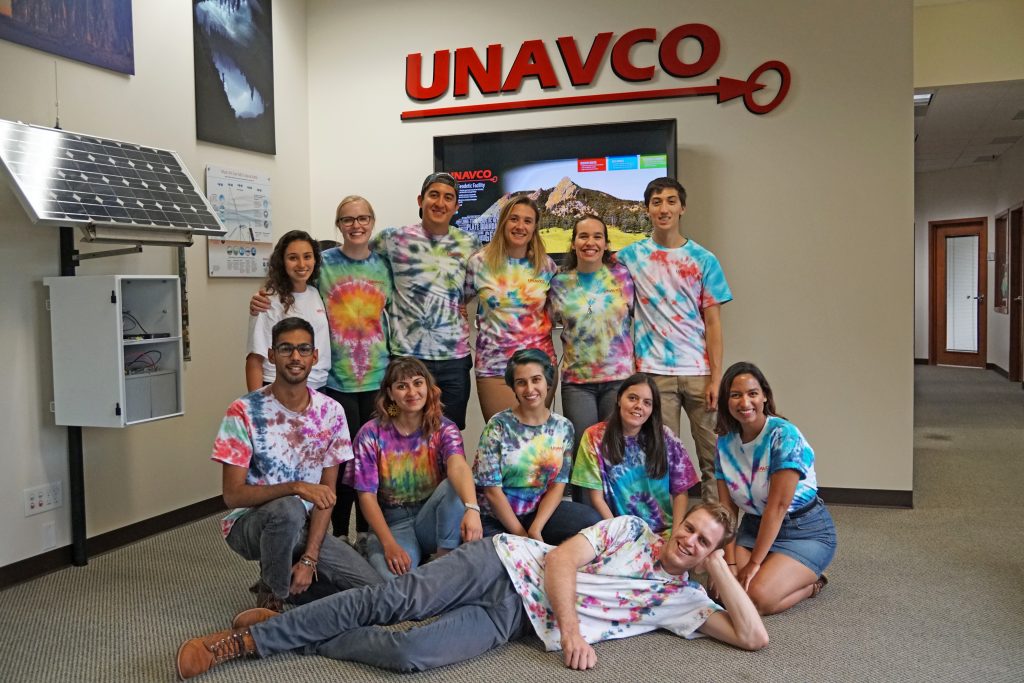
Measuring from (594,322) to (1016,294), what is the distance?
8.31 m

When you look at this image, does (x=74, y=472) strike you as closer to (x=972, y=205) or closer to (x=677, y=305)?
(x=677, y=305)

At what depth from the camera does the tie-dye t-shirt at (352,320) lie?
3.43m

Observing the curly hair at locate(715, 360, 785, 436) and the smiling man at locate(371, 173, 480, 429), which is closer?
the curly hair at locate(715, 360, 785, 436)

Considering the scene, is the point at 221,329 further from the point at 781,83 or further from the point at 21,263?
the point at 781,83

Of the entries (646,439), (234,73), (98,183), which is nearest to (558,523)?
(646,439)

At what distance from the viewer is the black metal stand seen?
340 cm

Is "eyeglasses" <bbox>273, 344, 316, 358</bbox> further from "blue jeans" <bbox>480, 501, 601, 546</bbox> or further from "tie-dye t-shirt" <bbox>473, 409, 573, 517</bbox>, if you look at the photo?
"blue jeans" <bbox>480, 501, 601, 546</bbox>

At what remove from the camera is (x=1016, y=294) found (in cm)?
968

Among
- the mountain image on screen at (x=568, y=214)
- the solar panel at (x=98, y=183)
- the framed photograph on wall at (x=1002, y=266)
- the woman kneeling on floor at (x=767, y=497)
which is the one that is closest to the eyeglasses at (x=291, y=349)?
the solar panel at (x=98, y=183)

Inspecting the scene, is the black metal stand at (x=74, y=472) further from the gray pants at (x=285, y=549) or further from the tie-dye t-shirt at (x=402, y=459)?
the tie-dye t-shirt at (x=402, y=459)

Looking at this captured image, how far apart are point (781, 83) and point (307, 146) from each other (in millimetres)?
2716

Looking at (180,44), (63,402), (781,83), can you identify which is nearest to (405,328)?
(63,402)

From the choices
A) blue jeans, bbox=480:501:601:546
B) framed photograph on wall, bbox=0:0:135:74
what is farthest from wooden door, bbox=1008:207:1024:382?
framed photograph on wall, bbox=0:0:135:74

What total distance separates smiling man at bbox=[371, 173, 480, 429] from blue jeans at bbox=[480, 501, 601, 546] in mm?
608
